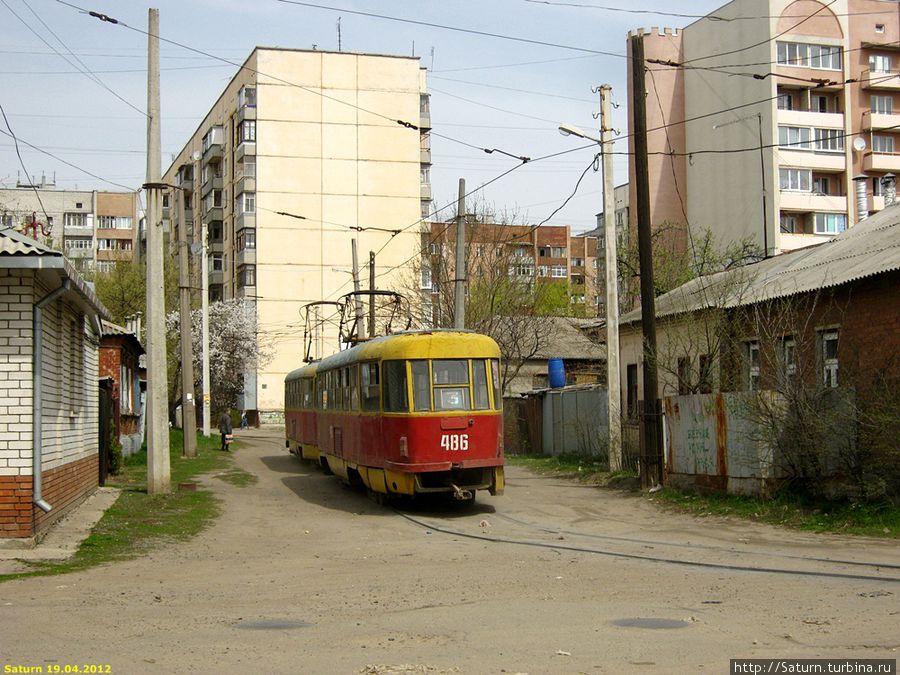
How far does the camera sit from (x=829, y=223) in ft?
192

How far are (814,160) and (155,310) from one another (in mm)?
47260

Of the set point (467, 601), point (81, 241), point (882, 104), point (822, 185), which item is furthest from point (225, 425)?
point (81, 241)

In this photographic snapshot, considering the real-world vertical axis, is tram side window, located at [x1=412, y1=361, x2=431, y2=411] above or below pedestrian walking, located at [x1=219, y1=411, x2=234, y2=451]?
above

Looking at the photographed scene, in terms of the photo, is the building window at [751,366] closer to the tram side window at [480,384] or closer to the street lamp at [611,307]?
the street lamp at [611,307]

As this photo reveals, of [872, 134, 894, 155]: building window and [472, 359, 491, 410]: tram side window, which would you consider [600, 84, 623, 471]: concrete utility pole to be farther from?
[872, 134, 894, 155]: building window

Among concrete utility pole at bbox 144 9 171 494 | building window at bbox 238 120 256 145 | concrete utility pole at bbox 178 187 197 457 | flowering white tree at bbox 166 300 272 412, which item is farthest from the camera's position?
building window at bbox 238 120 256 145

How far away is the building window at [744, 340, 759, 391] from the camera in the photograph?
2077 cm

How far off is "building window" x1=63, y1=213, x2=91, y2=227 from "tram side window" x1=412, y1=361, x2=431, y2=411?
9301 centimetres

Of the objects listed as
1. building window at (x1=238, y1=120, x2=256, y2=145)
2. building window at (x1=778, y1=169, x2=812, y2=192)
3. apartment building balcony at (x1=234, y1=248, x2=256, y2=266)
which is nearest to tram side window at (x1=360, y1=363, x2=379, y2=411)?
building window at (x1=778, y1=169, x2=812, y2=192)

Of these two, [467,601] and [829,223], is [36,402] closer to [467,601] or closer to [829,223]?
[467,601]


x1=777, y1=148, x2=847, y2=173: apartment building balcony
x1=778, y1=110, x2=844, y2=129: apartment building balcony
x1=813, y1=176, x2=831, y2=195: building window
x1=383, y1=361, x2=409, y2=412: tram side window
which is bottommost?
x1=383, y1=361, x2=409, y2=412: tram side window

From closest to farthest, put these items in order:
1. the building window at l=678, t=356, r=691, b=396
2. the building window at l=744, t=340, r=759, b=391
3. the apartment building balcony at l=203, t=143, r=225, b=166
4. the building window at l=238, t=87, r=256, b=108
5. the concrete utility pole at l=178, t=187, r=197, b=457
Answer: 1. the building window at l=744, t=340, r=759, b=391
2. the building window at l=678, t=356, r=691, b=396
3. the concrete utility pole at l=178, t=187, r=197, b=457
4. the building window at l=238, t=87, r=256, b=108
5. the apartment building balcony at l=203, t=143, r=225, b=166

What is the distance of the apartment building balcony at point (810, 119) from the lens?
5753 centimetres

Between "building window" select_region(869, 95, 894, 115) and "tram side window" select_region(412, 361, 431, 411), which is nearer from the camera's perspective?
"tram side window" select_region(412, 361, 431, 411)
